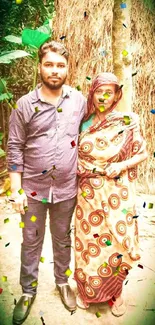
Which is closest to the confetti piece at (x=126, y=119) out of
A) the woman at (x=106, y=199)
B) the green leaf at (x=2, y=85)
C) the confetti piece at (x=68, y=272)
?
the woman at (x=106, y=199)

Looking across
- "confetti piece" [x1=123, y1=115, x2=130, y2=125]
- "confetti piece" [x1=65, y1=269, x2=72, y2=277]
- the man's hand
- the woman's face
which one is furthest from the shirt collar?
"confetti piece" [x1=65, y1=269, x2=72, y2=277]

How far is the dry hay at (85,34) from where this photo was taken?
53.1 inches

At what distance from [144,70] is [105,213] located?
0.59 meters

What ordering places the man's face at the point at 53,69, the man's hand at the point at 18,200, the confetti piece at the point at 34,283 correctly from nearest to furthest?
the man's face at the point at 53,69, the man's hand at the point at 18,200, the confetti piece at the point at 34,283

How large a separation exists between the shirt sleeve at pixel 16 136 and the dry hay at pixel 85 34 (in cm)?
24

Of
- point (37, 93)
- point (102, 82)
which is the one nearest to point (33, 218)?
point (37, 93)

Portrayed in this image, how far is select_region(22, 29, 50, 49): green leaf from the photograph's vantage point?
4.21ft

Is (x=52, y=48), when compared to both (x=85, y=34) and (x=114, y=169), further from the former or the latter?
(x=114, y=169)

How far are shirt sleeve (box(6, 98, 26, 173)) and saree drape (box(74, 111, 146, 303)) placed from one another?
22cm

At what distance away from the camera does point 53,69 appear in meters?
1.25

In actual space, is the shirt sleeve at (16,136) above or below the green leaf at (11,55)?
below

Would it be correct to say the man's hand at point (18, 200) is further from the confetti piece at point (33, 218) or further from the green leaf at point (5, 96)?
the green leaf at point (5, 96)

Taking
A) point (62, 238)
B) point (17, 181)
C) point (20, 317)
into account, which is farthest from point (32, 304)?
point (17, 181)

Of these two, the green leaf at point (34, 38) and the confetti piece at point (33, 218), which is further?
the confetti piece at point (33, 218)
